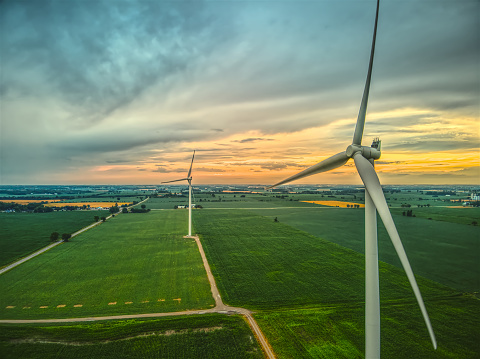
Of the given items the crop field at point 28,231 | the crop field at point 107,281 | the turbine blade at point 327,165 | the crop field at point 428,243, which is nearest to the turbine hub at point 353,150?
the turbine blade at point 327,165

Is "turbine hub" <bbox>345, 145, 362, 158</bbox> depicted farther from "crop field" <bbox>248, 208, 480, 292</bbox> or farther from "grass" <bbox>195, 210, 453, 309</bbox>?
"crop field" <bbox>248, 208, 480, 292</bbox>

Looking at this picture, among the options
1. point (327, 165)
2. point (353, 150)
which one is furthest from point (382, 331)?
point (353, 150)

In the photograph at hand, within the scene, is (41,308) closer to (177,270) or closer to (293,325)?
(177,270)

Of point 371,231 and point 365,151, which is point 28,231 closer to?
point 371,231

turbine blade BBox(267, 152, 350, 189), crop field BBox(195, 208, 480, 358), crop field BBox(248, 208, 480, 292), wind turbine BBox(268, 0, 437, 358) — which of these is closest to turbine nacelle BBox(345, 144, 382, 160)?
wind turbine BBox(268, 0, 437, 358)

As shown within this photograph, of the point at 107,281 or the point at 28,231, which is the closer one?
the point at 107,281
